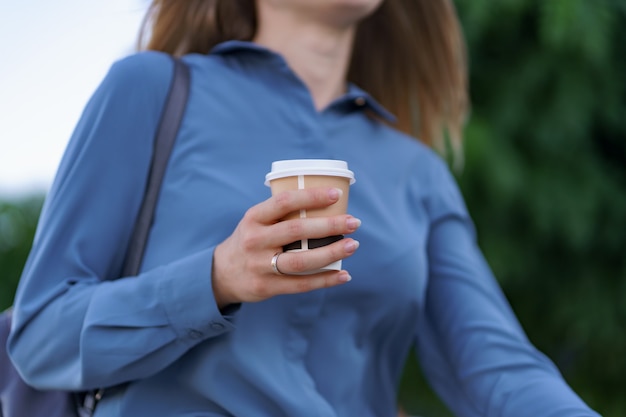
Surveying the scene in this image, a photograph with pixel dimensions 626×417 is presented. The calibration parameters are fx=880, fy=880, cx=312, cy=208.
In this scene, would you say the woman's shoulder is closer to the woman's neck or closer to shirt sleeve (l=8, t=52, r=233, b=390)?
shirt sleeve (l=8, t=52, r=233, b=390)

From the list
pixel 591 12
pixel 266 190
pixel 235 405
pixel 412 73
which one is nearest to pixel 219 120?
pixel 266 190

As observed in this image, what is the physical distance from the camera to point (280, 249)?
132 cm

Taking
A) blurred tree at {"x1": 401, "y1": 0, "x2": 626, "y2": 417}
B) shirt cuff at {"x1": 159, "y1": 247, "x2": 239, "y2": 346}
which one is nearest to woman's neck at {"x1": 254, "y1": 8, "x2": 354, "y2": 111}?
shirt cuff at {"x1": 159, "y1": 247, "x2": 239, "y2": 346}

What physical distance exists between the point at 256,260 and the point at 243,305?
13.6 inches

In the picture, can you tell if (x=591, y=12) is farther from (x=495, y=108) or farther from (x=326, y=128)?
(x=326, y=128)

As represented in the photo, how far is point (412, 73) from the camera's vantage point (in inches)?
99.7

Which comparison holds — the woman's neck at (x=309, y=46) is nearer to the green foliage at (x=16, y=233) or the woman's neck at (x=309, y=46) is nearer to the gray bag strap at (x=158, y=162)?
the gray bag strap at (x=158, y=162)

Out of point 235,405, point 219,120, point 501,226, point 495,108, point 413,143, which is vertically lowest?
point 501,226

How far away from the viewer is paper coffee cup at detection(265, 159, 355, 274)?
1308 mm

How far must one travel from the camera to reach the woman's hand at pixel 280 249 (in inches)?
50.1

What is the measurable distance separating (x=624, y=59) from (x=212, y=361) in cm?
294

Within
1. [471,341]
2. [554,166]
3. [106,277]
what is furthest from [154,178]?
[554,166]

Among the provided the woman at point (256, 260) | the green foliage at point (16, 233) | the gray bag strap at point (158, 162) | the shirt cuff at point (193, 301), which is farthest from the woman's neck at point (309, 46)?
the green foliage at point (16, 233)

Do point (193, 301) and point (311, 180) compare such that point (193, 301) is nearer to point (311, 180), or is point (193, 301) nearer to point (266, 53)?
point (311, 180)
